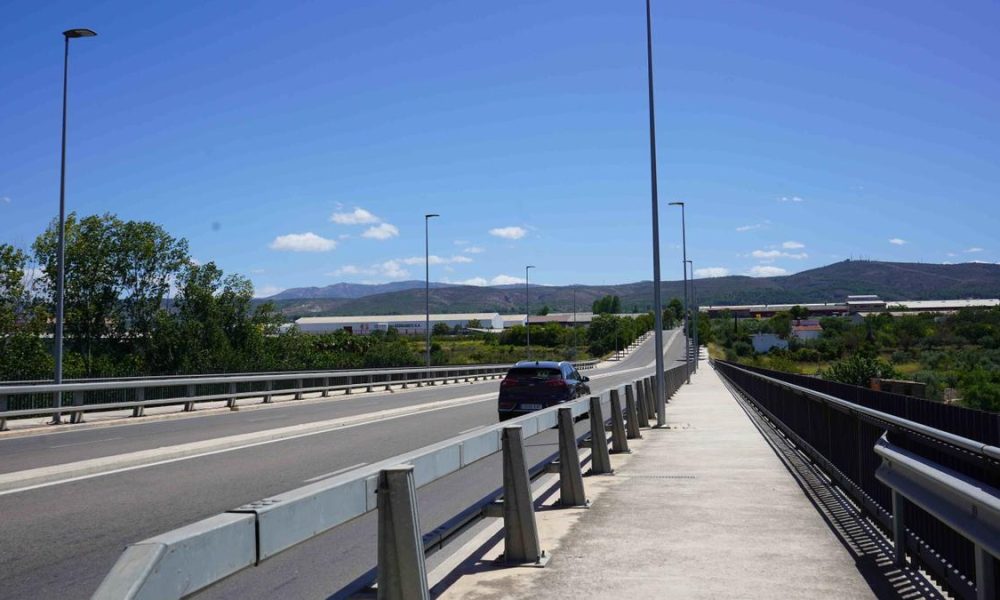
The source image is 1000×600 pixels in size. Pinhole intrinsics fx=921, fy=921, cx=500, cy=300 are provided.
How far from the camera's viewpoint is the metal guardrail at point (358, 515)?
2926 millimetres

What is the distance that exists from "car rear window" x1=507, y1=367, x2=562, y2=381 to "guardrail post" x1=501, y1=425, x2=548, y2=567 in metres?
16.5

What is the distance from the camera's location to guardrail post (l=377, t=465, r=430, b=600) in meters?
4.73

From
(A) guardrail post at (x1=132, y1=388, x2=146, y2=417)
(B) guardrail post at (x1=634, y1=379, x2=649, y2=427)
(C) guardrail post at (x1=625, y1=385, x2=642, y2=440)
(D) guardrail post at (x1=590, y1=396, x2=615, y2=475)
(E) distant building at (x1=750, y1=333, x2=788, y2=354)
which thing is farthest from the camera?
(E) distant building at (x1=750, y1=333, x2=788, y2=354)

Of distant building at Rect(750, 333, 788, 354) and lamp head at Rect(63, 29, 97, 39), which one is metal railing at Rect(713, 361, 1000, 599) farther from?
distant building at Rect(750, 333, 788, 354)

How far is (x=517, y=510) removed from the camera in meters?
7.06

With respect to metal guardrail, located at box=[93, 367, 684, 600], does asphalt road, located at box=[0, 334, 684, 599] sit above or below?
below

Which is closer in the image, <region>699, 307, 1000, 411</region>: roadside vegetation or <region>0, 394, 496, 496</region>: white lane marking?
<region>0, 394, 496, 496</region>: white lane marking

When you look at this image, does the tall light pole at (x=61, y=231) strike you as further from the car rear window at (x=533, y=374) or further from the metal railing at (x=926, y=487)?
the metal railing at (x=926, y=487)

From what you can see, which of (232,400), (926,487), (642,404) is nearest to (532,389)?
(642,404)

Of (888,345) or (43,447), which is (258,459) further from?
(888,345)

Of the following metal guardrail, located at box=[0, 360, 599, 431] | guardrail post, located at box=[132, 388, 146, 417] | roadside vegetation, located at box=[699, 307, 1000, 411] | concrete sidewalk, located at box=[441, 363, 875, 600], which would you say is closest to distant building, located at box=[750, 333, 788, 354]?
roadside vegetation, located at box=[699, 307, 1000, 411]

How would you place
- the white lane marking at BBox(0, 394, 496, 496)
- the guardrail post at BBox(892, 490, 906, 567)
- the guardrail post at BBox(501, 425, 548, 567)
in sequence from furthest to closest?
the white lane marking at BBox(0, 394, 496, 496) < the guardrail post at BBox(501, 425, 548, 567) < the guardrail post at BBox(892, 490, 906, 567)

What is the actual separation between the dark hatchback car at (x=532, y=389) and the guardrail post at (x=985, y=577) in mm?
18066

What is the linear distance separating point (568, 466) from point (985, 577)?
508 cm
